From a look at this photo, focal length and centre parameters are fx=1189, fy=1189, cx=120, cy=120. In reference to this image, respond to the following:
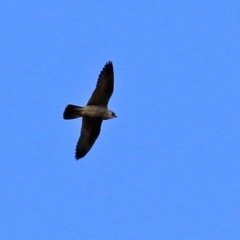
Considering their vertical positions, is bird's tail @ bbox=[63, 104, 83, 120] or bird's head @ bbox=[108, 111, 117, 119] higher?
bird's head @ bbox=[108, 111, 117, 119]

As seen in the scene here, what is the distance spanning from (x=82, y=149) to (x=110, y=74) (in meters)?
2.83

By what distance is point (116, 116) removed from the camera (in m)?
36.5

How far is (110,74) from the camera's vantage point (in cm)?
3556

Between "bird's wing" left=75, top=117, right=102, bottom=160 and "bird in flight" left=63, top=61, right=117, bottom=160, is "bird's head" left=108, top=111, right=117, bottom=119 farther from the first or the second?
"bird's wing" left=75, top=117, right=102, bottom=160

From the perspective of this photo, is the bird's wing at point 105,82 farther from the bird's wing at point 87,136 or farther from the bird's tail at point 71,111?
the bird's wing at point 87,136

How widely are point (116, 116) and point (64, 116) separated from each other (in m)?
1.74

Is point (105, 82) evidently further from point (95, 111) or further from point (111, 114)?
point (111, 114)

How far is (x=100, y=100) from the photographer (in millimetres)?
35844

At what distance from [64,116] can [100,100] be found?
3.91 feet

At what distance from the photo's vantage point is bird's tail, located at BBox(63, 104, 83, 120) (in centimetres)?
3573

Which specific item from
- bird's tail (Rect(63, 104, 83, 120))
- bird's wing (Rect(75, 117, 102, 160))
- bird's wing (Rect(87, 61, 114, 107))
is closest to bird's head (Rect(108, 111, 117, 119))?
bird's wing (Rect(75, 117, 102, 160))

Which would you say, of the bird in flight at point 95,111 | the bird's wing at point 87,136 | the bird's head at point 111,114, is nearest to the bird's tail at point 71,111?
the bird in flight at point 95,111

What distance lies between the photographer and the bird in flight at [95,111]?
117 ft

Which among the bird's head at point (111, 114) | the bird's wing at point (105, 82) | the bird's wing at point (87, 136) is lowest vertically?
the bird's wing at point (87, 136)
